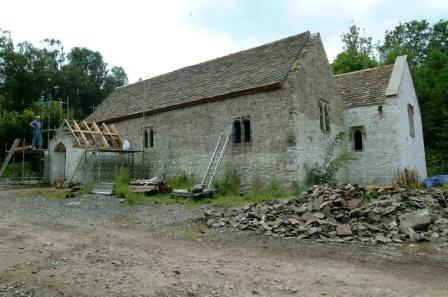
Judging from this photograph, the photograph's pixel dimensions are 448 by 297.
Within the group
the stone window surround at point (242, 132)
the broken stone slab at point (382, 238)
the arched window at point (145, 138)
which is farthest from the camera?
the arched window at point (145, 138)

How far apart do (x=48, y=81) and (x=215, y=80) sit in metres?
33.9

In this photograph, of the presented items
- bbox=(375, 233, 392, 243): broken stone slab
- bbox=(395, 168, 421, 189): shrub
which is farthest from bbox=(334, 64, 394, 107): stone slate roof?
bbox=(375, 233, 392, 243): broken stone slab

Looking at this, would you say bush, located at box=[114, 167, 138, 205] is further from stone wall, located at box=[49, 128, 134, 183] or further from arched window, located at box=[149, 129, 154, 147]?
arched window, located at box=[149, 129, 154, 147]

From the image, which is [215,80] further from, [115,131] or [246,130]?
[115,131]

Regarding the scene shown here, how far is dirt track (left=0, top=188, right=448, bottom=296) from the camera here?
17.9 feet

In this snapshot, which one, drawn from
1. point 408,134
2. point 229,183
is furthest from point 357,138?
point 229,183

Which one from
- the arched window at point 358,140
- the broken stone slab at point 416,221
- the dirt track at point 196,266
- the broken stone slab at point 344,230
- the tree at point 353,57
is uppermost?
the tree at point 353,57

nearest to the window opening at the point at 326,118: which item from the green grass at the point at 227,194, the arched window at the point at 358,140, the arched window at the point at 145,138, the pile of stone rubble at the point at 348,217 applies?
A: the arched window at the point at 358,140

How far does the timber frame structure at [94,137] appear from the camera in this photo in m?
19.3

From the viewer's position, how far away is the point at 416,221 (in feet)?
30.2

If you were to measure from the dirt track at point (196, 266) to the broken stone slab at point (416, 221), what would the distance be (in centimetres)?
157

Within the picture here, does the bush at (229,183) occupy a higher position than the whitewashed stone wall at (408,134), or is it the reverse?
the whitewashed stone wall at (408,134)

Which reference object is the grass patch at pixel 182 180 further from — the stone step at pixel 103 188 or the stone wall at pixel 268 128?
the stone step at pixel 103 188

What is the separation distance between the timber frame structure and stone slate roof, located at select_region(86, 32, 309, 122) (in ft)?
4.90
